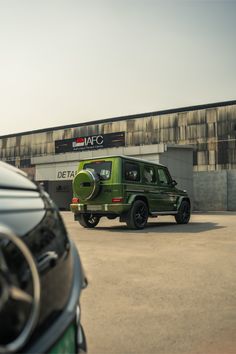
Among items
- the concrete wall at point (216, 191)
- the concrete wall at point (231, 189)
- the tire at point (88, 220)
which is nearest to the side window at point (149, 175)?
the tire at point (88, 220)

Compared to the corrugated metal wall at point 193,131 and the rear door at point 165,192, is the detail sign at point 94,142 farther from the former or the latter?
the rear door at point 165,192

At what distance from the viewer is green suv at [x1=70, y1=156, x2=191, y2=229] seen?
10.6 m

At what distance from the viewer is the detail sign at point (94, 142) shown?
1288 inches

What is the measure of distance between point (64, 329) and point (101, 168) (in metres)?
9.62

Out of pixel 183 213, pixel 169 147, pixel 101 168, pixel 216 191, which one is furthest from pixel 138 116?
pixel 101 168

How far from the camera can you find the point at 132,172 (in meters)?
11.1

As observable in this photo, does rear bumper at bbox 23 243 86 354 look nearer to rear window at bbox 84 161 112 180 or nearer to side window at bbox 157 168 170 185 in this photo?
rear window at bbox 84 161 112 180

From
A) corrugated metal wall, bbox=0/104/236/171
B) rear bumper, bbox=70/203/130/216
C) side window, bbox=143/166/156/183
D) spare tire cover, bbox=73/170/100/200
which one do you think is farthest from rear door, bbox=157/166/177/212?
corrugated metal wall, bbox=0/104/236/171

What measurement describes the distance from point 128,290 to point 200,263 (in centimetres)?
185

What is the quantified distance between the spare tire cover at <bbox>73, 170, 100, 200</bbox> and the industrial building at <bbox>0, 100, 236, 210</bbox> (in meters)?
10.9

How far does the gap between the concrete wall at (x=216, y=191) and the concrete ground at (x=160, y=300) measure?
20.6m

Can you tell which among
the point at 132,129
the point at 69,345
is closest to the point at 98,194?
the point at 69,345

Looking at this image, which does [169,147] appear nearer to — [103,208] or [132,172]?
[132,172]

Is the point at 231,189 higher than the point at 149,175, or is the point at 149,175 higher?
the point at 149,175
